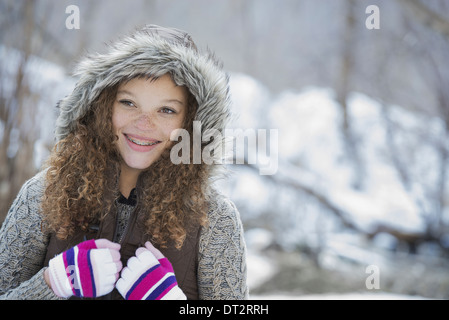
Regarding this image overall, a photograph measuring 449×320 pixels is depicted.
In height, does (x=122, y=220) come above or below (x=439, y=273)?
above

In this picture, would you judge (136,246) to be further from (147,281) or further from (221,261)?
(221,261)

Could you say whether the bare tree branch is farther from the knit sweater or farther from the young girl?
the knit sweater

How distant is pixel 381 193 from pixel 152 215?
19.0 feet

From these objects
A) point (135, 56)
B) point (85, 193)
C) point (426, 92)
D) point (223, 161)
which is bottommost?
point (85, 193)

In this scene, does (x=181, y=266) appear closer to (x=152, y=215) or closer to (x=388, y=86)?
(x=152, y=215)

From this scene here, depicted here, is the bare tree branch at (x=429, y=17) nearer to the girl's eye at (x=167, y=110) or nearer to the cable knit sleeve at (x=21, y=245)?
the girl's eye at (x=167, y=110)

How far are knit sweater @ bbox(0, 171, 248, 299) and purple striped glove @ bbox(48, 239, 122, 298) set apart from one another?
183 mm

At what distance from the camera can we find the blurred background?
3.44 metres

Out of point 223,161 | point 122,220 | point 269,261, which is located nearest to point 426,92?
point 269,261

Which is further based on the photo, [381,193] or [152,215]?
[381,193]

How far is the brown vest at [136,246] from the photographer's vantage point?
1436mm

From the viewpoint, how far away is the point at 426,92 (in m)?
6.12

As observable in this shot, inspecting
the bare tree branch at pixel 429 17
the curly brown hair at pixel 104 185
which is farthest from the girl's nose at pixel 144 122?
the bare tree branch at pixel 429 17

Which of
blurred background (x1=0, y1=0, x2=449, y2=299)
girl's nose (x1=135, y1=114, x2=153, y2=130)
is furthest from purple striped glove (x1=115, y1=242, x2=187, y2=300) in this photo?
blurred background (x1=0, y1=0, x2=449, y2=299)
